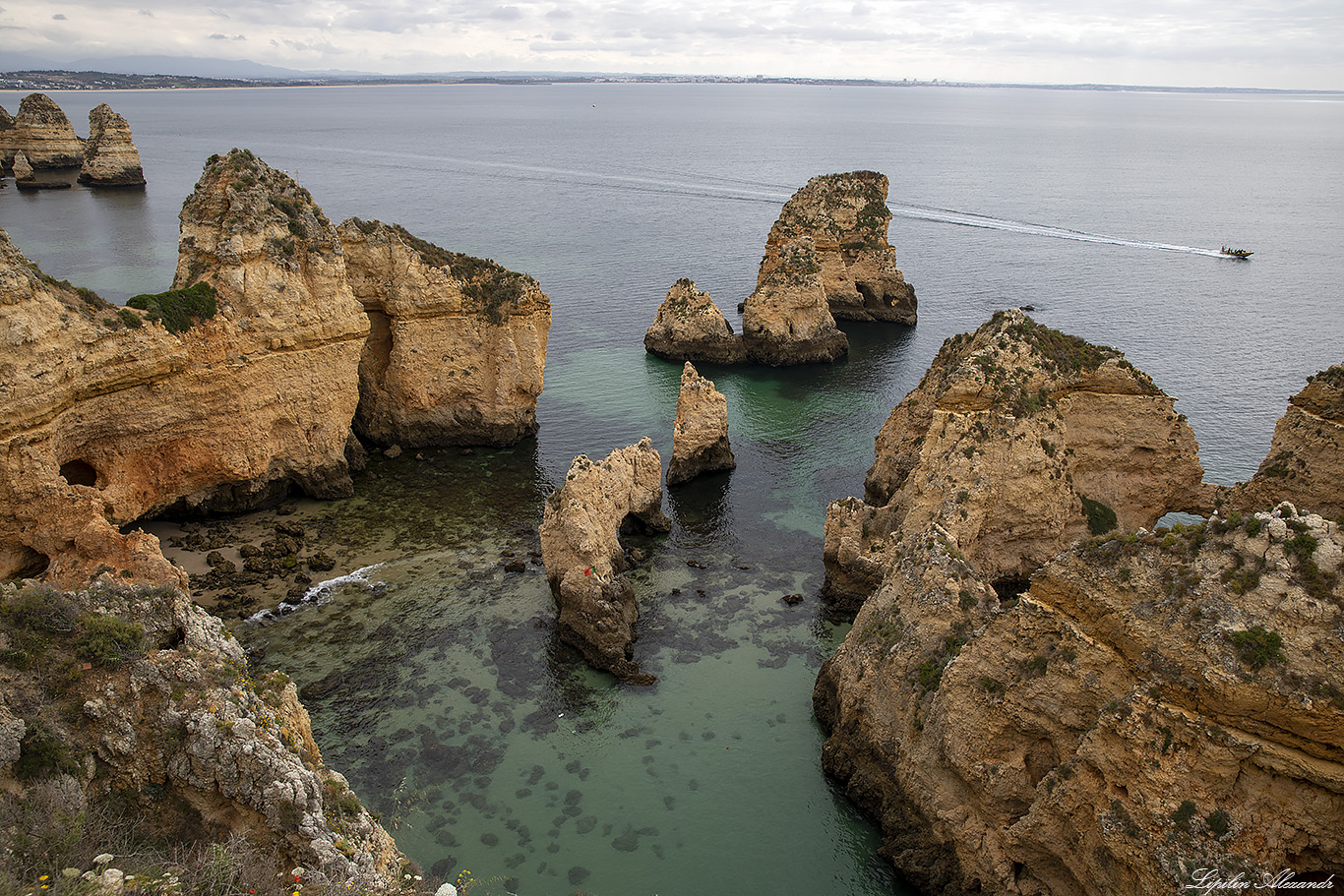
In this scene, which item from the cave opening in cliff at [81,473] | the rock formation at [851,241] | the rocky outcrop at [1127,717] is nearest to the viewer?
the rocky outcrop at [1127,717]

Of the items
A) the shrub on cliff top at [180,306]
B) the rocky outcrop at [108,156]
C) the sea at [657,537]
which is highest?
the rocky outcrop at [108,156]

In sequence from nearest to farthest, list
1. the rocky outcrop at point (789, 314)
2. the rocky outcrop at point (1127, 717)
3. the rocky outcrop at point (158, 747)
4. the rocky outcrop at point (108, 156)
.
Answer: the rocky outcrop at point (158, 747) → the rocky outcrop at point (1127, 717) → the rocky outcrop at point (789, 314) → the rocky outcrop at point (108, 156)

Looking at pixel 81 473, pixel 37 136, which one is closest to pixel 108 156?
pixel 37 136

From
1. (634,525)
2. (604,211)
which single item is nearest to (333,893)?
(634,525)

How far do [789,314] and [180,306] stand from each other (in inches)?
1607

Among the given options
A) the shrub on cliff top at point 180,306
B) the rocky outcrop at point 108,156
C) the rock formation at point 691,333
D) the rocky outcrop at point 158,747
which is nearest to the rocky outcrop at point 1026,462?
the rocky outcrop at point 158,747

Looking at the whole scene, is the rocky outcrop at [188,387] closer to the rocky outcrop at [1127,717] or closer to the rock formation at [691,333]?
the rocky outcrop at [1127,717]

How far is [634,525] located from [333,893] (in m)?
23.5

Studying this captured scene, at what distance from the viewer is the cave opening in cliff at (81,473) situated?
3106 cm

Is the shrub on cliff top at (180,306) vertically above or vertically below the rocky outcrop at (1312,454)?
above

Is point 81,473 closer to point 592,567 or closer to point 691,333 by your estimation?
point 592,567

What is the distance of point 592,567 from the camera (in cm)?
2877

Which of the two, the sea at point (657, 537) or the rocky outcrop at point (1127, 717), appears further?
the sea at point (657, 537)

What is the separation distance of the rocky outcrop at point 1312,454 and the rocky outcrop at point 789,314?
118 ft
